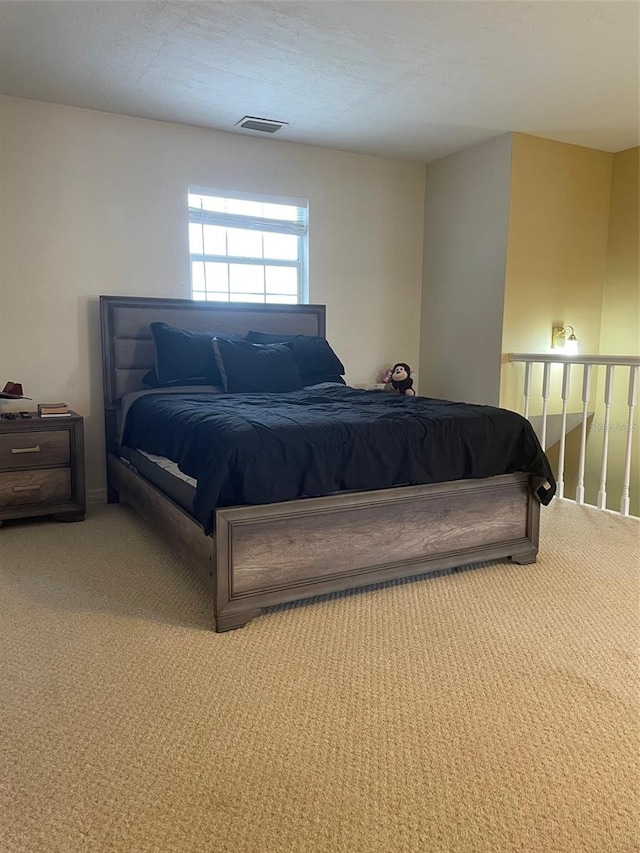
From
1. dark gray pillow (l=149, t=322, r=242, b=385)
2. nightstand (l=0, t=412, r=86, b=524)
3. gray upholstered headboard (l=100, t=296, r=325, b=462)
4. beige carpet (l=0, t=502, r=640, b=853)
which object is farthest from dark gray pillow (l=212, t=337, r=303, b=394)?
beige carpet (l=0, t=502, r=640, b=853)

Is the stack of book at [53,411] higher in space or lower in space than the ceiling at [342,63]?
lower

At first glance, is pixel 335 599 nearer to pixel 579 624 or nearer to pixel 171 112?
pixel 579 624

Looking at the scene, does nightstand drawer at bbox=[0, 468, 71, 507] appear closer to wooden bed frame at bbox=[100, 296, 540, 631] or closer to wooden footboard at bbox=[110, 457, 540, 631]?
wooden bed frame at bbox=[100, 296, 540, 631]

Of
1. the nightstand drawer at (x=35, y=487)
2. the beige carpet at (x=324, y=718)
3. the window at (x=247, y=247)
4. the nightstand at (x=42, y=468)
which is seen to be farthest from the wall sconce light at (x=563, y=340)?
the nightstand drawer at (x=35, y=487)

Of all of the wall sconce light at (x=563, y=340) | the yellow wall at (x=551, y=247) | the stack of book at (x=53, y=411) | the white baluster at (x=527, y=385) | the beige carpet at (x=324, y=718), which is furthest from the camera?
the wall sconce light at (x=563, y=340)

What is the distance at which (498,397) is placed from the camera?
14.6ft

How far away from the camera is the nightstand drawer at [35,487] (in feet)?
10.8

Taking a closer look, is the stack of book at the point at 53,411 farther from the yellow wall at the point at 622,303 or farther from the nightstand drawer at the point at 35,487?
the yellow wall at the point at 622,303

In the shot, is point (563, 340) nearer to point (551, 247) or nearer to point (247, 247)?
point (551, 247)

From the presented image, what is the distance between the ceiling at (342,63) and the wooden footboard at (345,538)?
2.08 m

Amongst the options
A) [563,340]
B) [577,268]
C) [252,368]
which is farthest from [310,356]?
[577,268]

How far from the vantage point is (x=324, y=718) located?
171 cm

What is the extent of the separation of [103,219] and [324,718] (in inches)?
132

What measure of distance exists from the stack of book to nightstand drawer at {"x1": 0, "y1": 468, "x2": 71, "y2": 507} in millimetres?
309
